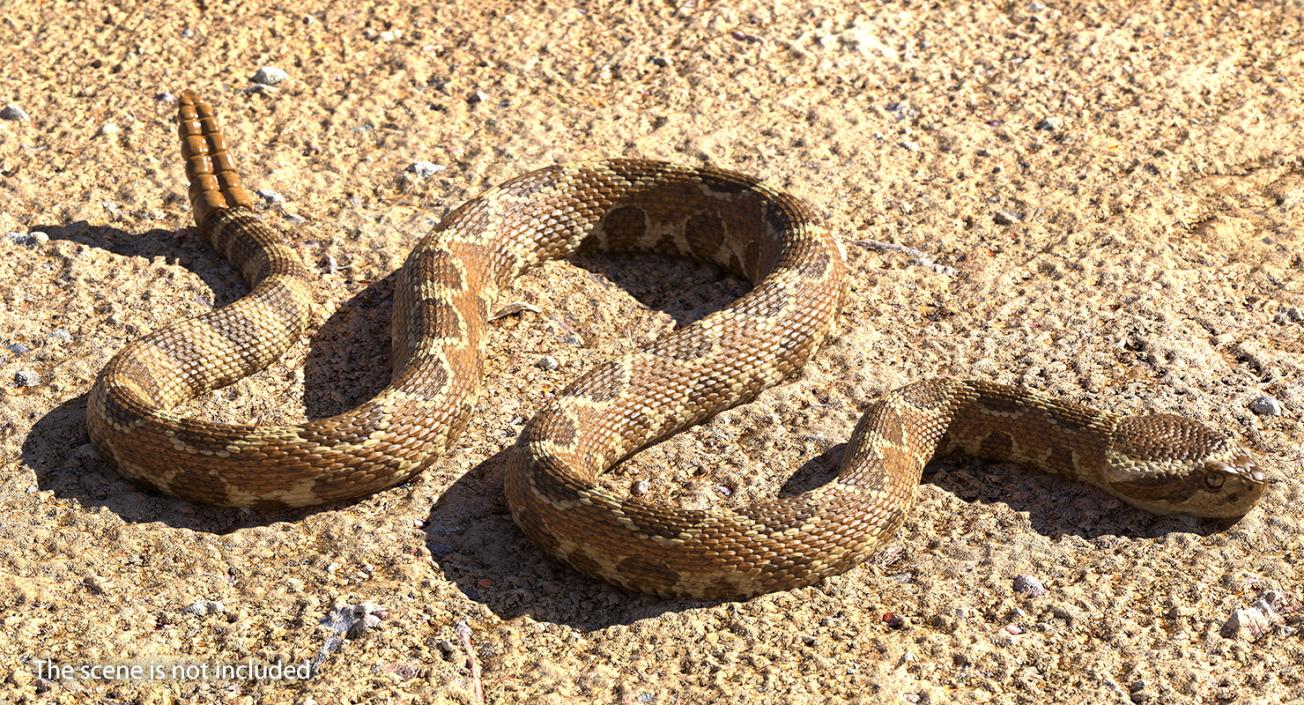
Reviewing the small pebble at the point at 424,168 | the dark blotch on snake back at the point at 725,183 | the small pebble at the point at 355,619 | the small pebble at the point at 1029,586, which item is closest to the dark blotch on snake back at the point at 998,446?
the small pebble at the point at 1029,586

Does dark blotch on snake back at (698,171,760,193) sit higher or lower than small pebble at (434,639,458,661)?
higher

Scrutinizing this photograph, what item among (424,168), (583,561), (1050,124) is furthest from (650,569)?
(1050,124)

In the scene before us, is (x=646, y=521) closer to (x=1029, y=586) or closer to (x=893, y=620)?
(x=893, y=620)

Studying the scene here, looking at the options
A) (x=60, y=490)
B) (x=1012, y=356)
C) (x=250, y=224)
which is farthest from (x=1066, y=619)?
(x=250, y=224)

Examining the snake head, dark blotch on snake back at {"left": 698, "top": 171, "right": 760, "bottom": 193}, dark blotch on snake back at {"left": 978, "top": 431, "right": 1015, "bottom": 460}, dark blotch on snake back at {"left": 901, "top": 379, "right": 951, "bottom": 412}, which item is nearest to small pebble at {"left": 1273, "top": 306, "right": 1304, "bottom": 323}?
the snake head

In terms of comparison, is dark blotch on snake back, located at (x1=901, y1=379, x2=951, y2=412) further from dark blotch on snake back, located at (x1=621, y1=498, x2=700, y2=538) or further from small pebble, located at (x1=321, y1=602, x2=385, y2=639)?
small pebble, located at (x1=321, y1=602, x2=385, y2=639)
